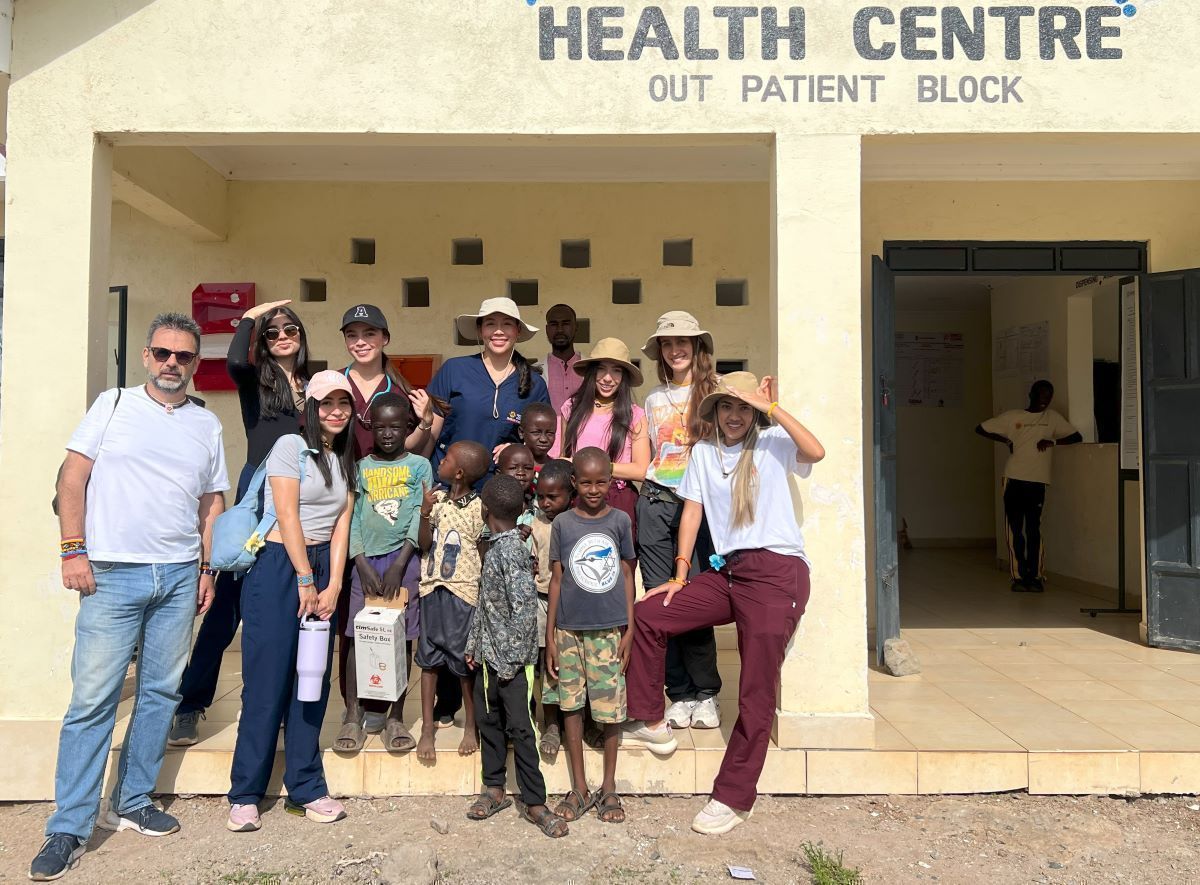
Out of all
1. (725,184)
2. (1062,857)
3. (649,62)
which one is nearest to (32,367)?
(649,62)

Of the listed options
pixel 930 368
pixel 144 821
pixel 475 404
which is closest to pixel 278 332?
pixel 475 404

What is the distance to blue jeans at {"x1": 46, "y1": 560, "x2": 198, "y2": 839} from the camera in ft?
10.8

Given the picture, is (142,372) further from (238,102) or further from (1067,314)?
(1067,314)

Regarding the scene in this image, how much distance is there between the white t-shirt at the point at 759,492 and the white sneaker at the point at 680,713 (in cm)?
83

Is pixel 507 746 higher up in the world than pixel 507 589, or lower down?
lower down

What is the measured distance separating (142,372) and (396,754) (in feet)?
12.5

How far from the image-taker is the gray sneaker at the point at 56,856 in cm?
316

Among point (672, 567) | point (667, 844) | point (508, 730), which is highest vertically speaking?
point (672, 567)

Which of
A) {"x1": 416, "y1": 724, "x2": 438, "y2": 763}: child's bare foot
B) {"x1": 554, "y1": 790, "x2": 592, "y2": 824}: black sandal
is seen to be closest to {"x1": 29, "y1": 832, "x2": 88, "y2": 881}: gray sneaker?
{"x1": 416, "y1": 724, "x2": 438, "y2": 763}: child's bare foot

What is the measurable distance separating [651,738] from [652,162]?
12.1ft

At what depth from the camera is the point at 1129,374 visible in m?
6.20

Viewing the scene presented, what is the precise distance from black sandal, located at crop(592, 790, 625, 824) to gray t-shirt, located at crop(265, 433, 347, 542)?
1554 millimetres

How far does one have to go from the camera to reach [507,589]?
3.46 m

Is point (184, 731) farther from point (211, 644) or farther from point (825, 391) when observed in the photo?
point (825, 391)
